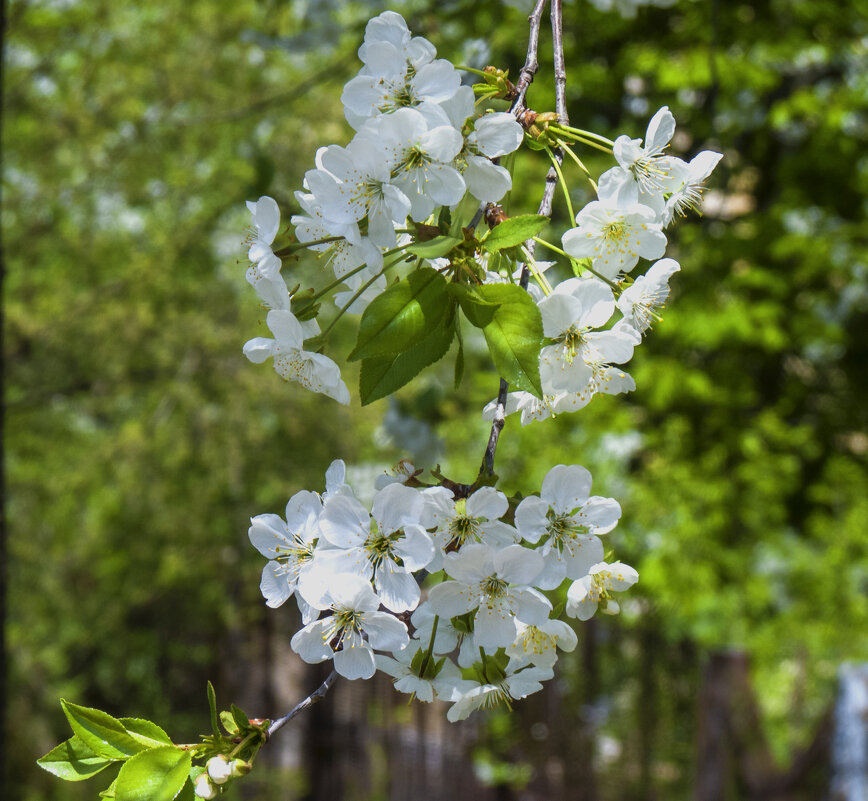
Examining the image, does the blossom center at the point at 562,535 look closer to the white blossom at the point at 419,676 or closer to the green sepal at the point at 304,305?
the white blossom at the point at 419,676

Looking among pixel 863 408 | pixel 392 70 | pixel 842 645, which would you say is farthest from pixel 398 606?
pixel 863 408

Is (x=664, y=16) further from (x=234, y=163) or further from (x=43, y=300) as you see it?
(x=43, y=300)

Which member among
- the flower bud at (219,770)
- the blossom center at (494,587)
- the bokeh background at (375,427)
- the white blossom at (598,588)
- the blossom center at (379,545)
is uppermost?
the blossom center at (379,545)

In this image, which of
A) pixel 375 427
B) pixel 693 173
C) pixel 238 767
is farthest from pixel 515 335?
pixel 375 427

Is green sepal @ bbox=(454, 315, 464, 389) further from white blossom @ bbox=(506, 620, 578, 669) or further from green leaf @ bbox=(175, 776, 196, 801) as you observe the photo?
green leaf @ bbox=(175, 776, 196, 801)

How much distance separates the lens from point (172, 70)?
15.3 feet

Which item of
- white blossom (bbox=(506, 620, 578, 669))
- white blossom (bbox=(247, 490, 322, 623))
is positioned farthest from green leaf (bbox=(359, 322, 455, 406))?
white blossom (bbox=(506, 620, 578, 669))

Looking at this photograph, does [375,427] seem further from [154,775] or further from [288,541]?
[154,775]

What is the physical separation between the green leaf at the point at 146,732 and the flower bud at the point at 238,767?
46 mm

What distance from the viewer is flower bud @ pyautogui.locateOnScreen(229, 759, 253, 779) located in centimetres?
58

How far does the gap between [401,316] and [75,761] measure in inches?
15.3

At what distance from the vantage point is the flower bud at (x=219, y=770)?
57 centimetres

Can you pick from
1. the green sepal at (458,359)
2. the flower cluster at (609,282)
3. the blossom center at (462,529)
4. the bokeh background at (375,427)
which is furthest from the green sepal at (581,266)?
the bokeh background at (375,427)

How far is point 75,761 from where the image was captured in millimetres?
612
